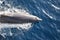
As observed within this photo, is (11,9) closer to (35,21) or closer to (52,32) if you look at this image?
(35,21)

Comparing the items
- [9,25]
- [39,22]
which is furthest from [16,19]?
[39,22]

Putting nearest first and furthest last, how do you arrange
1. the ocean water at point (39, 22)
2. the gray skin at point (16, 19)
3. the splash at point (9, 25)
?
the ocean water at point (39, 22)
the splash at point (9, 25)
the gray skin at point (16, 19)

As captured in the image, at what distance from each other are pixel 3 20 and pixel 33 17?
294 centimetres

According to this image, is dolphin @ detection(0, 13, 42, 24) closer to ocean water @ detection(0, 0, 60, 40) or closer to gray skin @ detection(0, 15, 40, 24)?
gray skin @ detection(0, 15, 40, 24)

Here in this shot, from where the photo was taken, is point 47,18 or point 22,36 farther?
point 47,18

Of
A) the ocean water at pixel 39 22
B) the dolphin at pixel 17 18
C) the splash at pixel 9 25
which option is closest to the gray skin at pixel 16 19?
the dolphin at pixel 17 18

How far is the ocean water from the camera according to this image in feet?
89.1

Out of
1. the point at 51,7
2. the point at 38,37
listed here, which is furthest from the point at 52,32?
the point at 51,7

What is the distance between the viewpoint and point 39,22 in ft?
93.1

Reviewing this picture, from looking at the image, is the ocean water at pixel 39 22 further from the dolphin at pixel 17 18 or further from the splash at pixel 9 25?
the dolphin at pixel 17 18

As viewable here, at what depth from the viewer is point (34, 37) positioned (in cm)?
2695

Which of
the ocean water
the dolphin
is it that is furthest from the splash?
the dolphin

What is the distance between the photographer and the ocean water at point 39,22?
27.2 meters

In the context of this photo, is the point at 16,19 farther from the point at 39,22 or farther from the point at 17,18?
the point at 39,22
